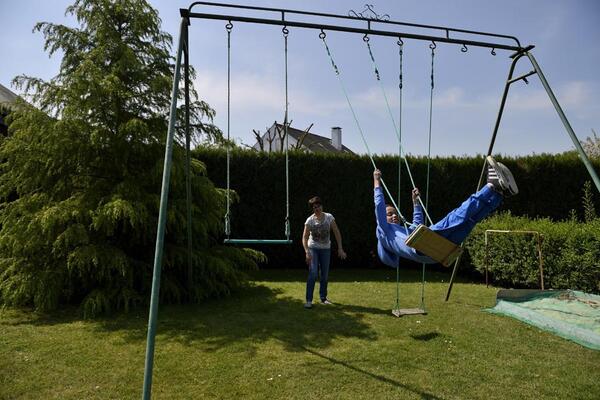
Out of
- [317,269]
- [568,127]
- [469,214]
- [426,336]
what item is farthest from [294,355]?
[568,127]

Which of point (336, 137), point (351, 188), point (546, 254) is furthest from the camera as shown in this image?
point (336, 137)

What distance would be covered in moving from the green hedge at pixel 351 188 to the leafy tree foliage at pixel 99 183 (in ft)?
10.4

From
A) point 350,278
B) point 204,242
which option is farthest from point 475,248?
point 204,242

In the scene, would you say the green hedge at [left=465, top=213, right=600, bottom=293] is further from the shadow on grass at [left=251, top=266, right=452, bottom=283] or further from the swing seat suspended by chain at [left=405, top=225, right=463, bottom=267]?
the swing seat suspended by chain at [left=405, top=225, right=463, bottom=267]

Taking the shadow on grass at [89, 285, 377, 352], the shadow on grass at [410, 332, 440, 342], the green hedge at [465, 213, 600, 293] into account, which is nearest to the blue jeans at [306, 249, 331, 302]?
the shadow on grass at [89, 285, 377, 352]

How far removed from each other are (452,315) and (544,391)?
242 centimetres

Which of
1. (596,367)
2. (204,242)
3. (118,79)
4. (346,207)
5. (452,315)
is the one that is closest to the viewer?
(596,367)

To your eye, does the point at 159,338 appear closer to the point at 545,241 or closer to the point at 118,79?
the point at 118,79

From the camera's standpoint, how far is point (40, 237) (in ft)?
21.2

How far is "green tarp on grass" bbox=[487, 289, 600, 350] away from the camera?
5.30m

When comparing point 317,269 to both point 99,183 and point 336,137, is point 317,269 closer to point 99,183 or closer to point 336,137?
point 99,183

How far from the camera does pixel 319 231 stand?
680cm

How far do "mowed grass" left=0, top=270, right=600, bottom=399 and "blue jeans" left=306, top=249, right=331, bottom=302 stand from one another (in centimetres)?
29

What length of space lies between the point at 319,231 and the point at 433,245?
8.29ft
